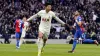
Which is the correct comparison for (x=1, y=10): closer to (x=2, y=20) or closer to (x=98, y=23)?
(x=2, y=20)

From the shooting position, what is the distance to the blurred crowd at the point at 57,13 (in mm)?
50438

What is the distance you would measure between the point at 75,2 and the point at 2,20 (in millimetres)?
10842

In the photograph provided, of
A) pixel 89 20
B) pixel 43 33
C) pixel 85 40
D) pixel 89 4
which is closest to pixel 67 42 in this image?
pixel 85 40

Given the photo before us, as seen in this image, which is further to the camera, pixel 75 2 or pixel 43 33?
pixel 75 2

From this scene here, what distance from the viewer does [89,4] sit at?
57.4 metres

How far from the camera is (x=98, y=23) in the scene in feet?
176

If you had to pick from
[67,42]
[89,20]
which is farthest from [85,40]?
[89,20]

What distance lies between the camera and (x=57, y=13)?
54344 millimetres

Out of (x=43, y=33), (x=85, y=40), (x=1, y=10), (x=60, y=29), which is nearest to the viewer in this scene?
(x=43, y=33)

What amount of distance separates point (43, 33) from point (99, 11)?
34.9 m

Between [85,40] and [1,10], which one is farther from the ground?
[1,10]

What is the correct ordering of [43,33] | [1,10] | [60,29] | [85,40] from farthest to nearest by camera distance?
1. [1,10]
2. [60,29]
3. [85,40]
4. [43,33]

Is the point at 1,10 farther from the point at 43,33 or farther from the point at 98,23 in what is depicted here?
the point at 43,33

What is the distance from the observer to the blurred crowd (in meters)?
50.4
